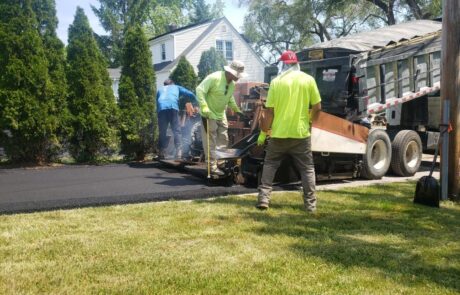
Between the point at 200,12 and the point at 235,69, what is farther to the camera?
the point at 200,12

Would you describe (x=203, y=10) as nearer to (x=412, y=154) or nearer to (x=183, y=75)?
(x=183, y=75)

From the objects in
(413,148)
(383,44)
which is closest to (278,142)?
(383,44)

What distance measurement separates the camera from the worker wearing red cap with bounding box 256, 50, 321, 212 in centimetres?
550

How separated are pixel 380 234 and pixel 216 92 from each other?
377 cm

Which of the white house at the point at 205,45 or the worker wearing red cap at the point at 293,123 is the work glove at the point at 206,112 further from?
the white house at the point at 205,45

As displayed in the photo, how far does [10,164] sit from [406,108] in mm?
8336

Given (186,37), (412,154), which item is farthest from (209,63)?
(412,154)

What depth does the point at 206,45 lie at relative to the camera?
93.8 feet

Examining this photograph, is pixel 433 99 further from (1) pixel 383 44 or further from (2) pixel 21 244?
(2) pixel 21 244

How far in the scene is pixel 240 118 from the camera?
873 cm

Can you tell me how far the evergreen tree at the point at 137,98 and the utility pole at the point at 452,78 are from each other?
252 inches

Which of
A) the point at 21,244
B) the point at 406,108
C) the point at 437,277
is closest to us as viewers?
the point at 437,277

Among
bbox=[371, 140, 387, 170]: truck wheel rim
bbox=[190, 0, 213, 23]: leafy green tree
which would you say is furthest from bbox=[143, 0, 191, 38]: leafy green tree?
bbox=[371, 140, 387, 170]: truck wheel rim

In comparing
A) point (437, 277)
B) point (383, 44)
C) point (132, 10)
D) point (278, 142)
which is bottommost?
point (437, 277)
